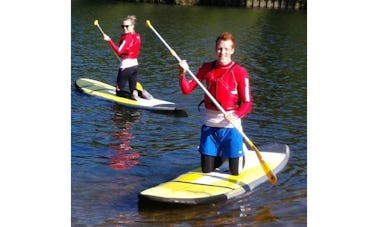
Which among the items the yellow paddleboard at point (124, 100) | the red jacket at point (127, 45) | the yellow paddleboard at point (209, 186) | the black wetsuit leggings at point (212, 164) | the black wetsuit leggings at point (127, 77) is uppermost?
the red jacket at point (127, 45)

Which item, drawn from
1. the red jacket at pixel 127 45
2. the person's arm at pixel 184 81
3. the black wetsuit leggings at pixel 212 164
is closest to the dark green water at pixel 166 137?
the black wetsuit leggings at pixel 212 164

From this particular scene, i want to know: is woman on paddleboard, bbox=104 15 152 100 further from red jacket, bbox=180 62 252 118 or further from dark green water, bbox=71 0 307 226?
red jacket, bbox=180 62 252 118

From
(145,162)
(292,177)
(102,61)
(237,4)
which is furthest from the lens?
(237,4)

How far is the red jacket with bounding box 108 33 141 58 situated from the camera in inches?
473

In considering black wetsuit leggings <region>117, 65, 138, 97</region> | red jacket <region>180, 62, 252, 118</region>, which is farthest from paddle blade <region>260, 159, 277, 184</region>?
black wetsuit leggings <region>117, 65, 138, 97</region>

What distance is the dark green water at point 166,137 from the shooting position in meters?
6.85

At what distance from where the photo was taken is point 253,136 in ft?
34.5

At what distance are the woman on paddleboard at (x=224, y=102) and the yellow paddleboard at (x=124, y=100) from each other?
15.5 ft

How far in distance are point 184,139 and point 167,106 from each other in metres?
1.94

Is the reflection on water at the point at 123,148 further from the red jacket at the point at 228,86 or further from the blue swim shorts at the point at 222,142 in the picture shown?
the red jacket at the point at 228,86

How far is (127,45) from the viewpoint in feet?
39.7
